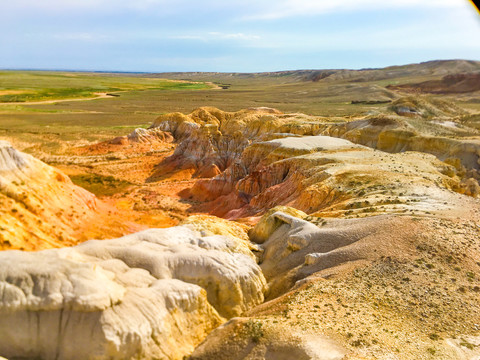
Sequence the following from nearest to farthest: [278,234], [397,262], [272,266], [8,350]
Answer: [8,350]
[397,262]
[272,266]
[278,234]

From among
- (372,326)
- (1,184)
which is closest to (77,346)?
(372,326)

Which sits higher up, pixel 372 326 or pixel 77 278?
pixel 77 278

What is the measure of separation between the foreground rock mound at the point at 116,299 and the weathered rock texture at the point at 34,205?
7741 mm

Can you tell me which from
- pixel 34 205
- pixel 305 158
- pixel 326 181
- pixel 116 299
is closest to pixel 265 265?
pixel 116 299

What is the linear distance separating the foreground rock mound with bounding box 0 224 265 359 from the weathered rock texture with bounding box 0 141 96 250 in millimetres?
7741

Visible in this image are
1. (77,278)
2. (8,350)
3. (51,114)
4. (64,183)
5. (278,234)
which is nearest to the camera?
(8,350)

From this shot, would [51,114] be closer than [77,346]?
No

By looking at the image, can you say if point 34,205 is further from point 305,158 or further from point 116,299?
point 305,158

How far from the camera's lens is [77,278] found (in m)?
9.89

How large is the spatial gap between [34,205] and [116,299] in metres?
13.3

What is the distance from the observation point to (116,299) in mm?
Result: 10094

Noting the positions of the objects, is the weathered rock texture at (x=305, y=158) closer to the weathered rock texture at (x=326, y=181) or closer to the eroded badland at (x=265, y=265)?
the weathered rock texture at (x=326, y=181)

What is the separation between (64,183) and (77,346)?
17580 mm

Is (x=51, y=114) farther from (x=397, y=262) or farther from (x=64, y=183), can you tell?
(x=397, y=262)
